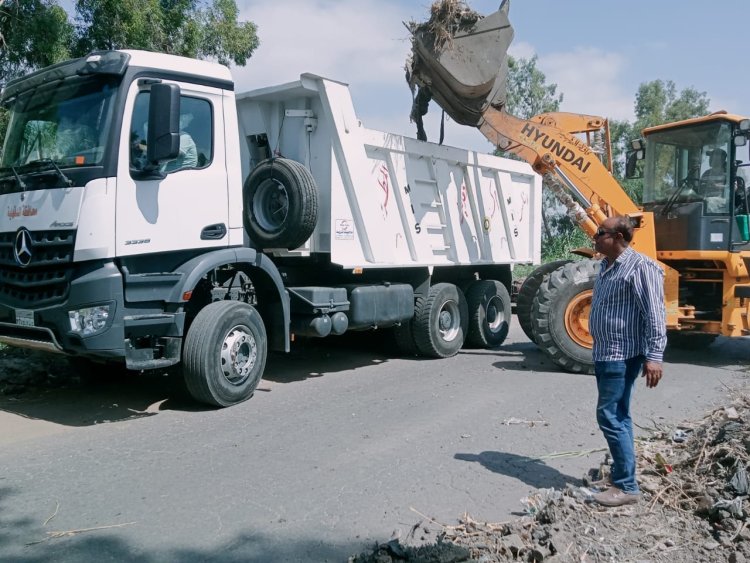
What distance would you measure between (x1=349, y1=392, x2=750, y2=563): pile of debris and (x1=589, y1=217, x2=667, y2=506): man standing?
0.74 ft

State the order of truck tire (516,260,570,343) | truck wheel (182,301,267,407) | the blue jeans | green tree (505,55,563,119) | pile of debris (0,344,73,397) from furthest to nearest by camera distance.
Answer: green tree (505,55,563,119) < truck tire (516,260,570,343) < pile of debris (0,344,73,397) < truck wheel (182,301,267,407) < the blue jeans

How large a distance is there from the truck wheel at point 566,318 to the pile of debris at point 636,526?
3.59 m

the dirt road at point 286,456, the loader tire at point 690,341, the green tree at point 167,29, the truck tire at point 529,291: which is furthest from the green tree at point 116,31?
the loader tire at point 690,341

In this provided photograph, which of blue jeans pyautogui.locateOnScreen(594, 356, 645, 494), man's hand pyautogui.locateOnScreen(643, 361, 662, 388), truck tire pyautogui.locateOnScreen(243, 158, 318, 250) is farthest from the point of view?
truck tire pyautogui.locateOnScreen(243, 158, 318, 250)

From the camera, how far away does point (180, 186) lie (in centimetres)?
613

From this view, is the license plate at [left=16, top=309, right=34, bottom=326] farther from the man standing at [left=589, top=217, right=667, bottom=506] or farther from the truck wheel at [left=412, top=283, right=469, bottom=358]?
the truck wheel at [left=412, top=283, right=469, bottom=358]

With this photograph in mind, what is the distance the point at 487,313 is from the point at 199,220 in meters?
5.44

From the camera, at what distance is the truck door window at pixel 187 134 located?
5758 millimetres

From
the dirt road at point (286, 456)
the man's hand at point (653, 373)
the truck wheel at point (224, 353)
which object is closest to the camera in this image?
the dirt road at point (286, 456)

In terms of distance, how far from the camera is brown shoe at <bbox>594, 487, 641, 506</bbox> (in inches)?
158

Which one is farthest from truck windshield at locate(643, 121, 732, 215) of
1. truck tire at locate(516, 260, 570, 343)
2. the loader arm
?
truck tire at locate(516, 260, 570, 343)

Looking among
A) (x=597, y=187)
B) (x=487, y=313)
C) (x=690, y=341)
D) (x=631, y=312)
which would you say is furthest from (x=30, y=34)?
(x=690, y=341)

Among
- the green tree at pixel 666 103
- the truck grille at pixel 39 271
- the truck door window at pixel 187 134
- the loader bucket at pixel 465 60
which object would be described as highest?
the green tree at pixel 666 103

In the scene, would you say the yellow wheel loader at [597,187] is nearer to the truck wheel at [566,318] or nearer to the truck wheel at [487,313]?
the truck wheel at [566,318]
